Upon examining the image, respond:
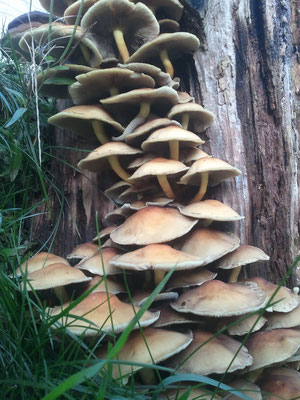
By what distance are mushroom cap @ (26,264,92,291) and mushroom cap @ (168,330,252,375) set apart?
0.63 m

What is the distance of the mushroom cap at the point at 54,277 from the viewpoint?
1752mm

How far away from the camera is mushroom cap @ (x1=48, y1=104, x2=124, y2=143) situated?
2217 millimetres

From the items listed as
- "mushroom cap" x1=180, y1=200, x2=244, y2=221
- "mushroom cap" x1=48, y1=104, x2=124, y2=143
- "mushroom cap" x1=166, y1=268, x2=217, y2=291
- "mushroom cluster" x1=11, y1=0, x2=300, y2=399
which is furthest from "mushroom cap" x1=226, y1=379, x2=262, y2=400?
"mushroom cap" x1=48, y1=104, x2=124, y2=143

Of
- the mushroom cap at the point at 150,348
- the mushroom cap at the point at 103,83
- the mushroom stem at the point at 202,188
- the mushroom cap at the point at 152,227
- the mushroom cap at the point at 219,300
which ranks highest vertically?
the mushroom cap at the point at 103,83

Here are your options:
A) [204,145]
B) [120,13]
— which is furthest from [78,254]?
[120,13]

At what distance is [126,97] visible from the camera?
2189 millimetres

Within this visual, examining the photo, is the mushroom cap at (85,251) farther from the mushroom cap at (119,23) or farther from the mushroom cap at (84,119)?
the mushroom cap at (119,23)

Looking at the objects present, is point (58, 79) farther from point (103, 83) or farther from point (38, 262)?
point (38, 262)

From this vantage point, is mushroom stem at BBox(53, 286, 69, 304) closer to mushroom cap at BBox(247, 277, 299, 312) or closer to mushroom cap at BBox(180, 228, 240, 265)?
mushroom cap at BBox(180, 228, 240, 265)

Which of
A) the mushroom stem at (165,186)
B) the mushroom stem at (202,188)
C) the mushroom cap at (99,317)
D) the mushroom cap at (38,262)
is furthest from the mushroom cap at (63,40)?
the mushroom cap at (99,317)

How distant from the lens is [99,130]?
2367 mm

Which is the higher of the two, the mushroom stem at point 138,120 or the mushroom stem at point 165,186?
the mushroom stem at point 138,120

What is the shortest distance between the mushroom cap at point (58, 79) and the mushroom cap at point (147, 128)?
59 centimetres

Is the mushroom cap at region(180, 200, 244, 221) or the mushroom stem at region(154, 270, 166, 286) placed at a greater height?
the mushroom cap at region(180, 200, 244, 221)
